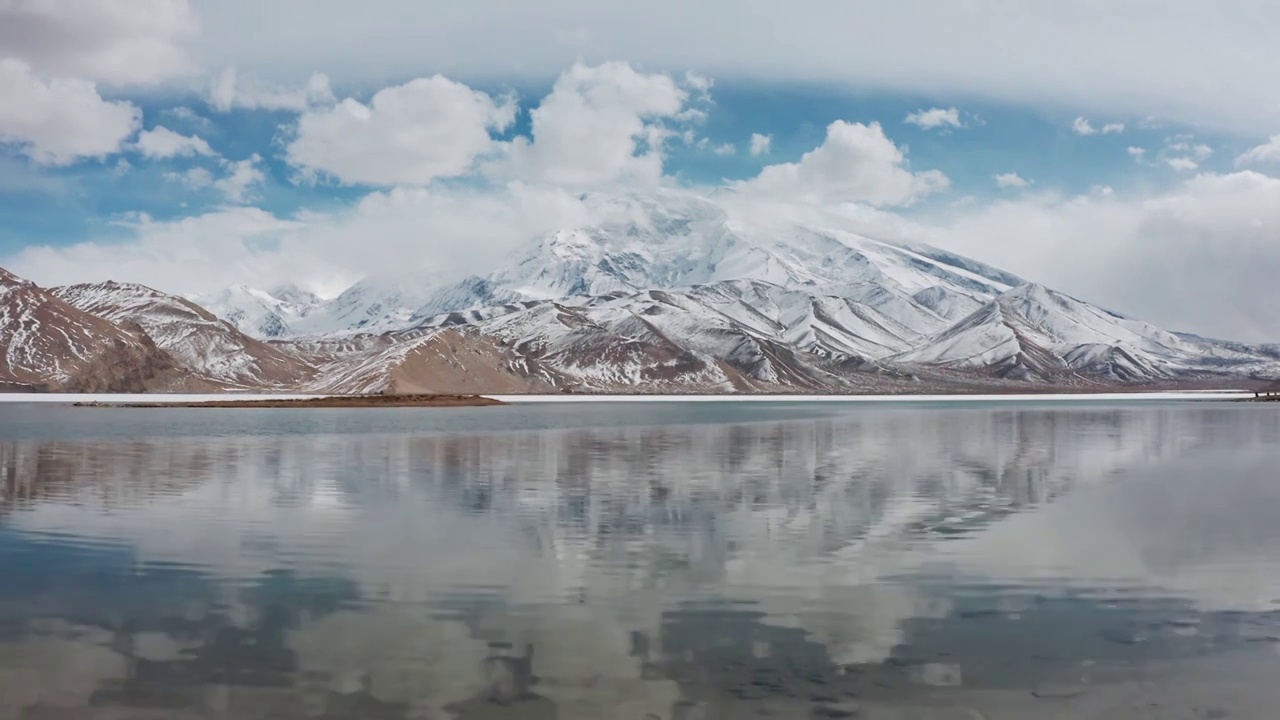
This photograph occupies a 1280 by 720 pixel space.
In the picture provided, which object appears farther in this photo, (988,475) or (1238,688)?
(988,475)

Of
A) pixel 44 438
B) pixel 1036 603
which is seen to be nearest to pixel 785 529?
pixel 1036 603

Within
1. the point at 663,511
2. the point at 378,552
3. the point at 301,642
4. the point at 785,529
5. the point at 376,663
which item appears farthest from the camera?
the point at 663,511

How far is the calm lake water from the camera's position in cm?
1470

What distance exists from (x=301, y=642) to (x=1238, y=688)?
14589 mm

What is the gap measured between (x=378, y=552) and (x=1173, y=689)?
60.9ft

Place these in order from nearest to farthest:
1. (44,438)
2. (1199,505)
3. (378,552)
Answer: (378,552) → (1199,505) → (44,438)

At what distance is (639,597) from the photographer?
21.0 meters

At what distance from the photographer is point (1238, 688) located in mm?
15070

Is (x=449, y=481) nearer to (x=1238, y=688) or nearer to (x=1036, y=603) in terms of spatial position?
(x=1036, y=603)

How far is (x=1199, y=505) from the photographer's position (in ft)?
122

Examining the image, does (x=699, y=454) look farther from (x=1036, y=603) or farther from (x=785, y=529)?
(x=1036, y=603)

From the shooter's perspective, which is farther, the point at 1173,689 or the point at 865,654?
the point at 865,654

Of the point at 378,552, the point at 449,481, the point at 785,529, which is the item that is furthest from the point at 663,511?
the point at 449,481

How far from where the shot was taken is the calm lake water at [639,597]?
1470cm
